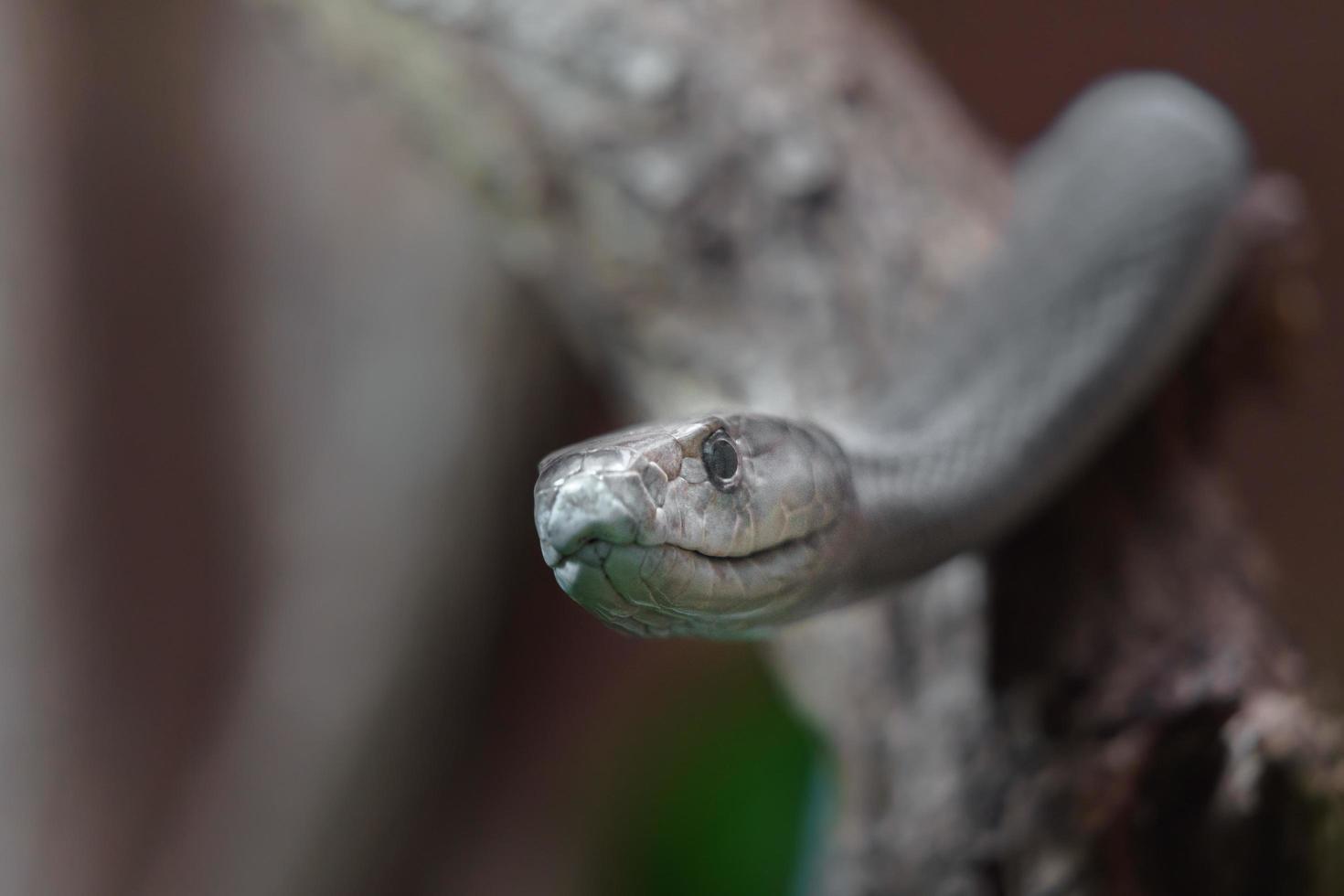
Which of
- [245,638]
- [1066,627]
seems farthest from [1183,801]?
[245,638]

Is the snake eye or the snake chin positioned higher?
the snake eye

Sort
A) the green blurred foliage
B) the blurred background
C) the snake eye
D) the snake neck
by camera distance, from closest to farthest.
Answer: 1. the snake eye
2. the snake neck
3. the green blurred foliage
4. the blurred background

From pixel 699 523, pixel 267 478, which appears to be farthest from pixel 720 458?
pixel 267 478

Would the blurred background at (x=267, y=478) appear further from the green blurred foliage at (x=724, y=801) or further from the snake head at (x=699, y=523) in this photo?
the snake head at (x=699, y=523)

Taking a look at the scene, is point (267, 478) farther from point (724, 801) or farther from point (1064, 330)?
point (1064, 330)

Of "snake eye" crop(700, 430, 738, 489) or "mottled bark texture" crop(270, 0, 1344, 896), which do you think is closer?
"snake eye" crop(700, 430, 738, 489)

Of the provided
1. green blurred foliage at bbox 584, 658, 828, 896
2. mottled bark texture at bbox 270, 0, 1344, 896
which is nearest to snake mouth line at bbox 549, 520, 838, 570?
mottled bark texture at bbox 270, 0, 1344, 896

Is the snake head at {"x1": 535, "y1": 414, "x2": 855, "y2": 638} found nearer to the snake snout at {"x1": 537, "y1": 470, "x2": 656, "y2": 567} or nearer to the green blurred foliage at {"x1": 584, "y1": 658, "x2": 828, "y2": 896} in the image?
the snake snout at {"x1": 537, "y1": 470, "x2": 656, "y2": 567}

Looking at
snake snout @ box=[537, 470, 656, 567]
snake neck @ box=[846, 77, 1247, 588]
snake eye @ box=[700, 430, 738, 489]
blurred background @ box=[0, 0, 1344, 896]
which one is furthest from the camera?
blurred background @ box=[0, 0, 1344, 896]

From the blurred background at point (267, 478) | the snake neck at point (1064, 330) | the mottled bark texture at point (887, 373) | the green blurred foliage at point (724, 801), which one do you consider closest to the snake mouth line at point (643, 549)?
the snake neck at point (1064, 330)
